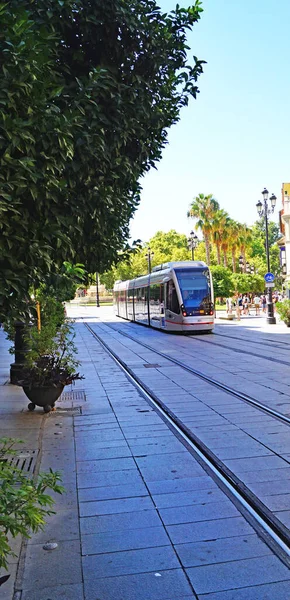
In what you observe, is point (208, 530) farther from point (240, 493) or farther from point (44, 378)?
point (44, 378)

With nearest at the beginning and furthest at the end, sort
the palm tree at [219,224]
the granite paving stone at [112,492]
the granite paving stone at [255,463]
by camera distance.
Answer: the granite paving stone at [112,492], the granite paving stone at [255,463], the palm tree at [219,224]

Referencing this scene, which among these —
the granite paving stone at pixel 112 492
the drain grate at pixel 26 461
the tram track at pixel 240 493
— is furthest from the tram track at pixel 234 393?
the drain grate at pixel 26 461

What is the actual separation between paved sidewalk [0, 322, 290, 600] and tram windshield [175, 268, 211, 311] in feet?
58.8

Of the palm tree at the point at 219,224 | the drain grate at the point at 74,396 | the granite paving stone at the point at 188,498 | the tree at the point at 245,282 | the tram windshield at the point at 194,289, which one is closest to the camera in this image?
the granite paving stone at the point at 188,498

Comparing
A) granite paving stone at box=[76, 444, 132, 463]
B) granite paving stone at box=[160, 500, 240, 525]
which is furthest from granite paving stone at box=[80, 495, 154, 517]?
granite paving stone at box=[76, 444, 132, 463]

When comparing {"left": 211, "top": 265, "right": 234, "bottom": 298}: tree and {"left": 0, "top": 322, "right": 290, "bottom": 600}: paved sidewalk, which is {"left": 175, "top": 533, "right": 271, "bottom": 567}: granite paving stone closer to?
{"left": 0, "top": 322, "right": 290, "bottom": 600}: paved sidewalk

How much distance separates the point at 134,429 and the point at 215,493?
2644 mm

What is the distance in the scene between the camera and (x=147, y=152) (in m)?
6.46

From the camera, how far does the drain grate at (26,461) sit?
5723 millimetres

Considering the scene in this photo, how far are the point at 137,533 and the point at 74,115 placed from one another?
3.17 metres

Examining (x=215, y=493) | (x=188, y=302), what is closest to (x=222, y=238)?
(x=188, y=302)

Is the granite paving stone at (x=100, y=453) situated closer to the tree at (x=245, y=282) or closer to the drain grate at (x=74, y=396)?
the drain grate at (x=74, y=396)

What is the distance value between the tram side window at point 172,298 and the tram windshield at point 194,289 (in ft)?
1.52

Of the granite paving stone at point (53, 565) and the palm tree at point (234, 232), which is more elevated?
the palm tree at point (234, 232)
